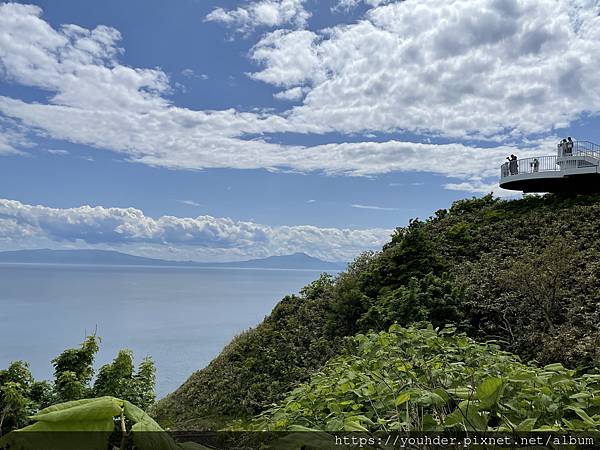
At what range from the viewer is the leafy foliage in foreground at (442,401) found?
1.50 metres

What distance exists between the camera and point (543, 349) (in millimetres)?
6492

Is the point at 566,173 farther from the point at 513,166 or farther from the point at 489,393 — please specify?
the point at 489,393

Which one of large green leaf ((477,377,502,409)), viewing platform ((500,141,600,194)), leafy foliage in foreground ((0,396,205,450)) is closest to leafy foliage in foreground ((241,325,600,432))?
large green leaf ((477,377,502,409))

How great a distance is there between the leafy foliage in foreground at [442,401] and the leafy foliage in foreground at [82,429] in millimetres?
592

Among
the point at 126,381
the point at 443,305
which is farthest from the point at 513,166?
the point at 126,381

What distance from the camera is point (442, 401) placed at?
4.89 feet

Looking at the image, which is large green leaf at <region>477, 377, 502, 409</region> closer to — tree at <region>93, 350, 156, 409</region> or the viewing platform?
tree at <region>93, 350, 156, 409</region>

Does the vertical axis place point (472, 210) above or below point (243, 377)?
above

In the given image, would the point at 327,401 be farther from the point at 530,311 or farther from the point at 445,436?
the point at 530,311

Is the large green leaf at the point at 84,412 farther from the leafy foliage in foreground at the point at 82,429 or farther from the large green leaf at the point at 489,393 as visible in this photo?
the large green leaf at the point at 489,393

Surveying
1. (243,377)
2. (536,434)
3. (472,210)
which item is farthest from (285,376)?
(472,210)

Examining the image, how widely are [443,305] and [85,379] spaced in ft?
17.5

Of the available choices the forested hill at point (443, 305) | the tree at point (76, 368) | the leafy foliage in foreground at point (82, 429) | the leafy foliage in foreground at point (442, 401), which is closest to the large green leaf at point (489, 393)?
the leafy foliage in foreground at point (442, 401)

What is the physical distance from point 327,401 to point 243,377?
23.6 ft
